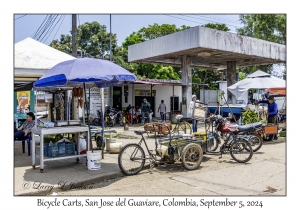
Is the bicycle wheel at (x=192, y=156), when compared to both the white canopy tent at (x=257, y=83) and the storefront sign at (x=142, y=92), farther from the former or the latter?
the storefront sign at (x=142, y=92)

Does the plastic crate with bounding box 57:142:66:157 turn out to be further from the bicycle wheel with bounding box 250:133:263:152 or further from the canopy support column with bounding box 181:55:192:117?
the canopy support column with bounding box 181:55:192:117

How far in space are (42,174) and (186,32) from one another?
1329 cm

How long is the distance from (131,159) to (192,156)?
1538 millimetres

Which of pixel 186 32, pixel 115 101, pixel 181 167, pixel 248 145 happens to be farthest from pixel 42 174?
pixel 115 101

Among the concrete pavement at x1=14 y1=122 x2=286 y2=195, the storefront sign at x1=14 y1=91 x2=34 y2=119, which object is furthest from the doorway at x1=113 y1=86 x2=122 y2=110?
the concrete pavement at x1=14 y1=122 x2=286 y2=195

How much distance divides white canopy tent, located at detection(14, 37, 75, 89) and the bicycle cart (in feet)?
12.5

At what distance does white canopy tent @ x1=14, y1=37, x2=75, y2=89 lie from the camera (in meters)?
8.59

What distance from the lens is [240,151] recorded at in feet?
26.0

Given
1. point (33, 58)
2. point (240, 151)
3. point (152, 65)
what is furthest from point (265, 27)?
point (33, 58)

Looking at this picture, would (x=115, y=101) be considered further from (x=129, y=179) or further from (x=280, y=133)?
(x=129, y=179)

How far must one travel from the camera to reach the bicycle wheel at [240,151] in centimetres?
780

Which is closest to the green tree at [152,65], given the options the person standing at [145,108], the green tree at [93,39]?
the green tree at [93,39]

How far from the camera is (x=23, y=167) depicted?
23.7 ft

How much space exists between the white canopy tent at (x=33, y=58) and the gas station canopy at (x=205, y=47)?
9720 mm
